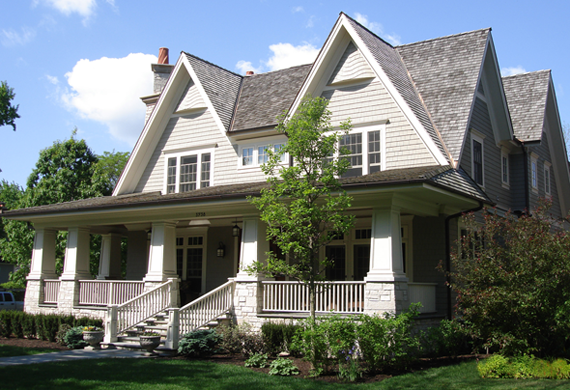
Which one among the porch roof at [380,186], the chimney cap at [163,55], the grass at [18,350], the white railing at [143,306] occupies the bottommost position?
the grass at [18,350]

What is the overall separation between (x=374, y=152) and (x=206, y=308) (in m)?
6.47

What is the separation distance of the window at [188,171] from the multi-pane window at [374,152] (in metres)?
5.77

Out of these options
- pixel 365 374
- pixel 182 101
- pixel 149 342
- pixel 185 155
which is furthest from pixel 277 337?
pixel 182 101

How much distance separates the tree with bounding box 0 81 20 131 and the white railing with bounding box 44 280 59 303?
62.8 feet

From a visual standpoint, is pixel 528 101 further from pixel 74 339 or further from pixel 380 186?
pixel 74 339

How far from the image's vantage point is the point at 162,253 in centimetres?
1655

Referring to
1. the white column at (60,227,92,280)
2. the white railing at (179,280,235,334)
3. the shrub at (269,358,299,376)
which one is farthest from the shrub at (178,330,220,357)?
the white column at (60,227,92,280)

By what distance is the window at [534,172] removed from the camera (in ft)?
65.1

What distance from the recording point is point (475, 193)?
14.7m

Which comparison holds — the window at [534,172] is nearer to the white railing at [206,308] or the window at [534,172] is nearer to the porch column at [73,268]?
the white railing at [206,308]

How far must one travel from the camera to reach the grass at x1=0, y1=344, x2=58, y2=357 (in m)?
13.6

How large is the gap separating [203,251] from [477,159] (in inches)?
374

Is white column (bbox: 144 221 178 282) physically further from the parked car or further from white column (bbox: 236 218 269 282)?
the parked car

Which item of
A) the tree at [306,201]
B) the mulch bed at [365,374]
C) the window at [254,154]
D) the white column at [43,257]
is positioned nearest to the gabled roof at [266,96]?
the window at [254,154]
